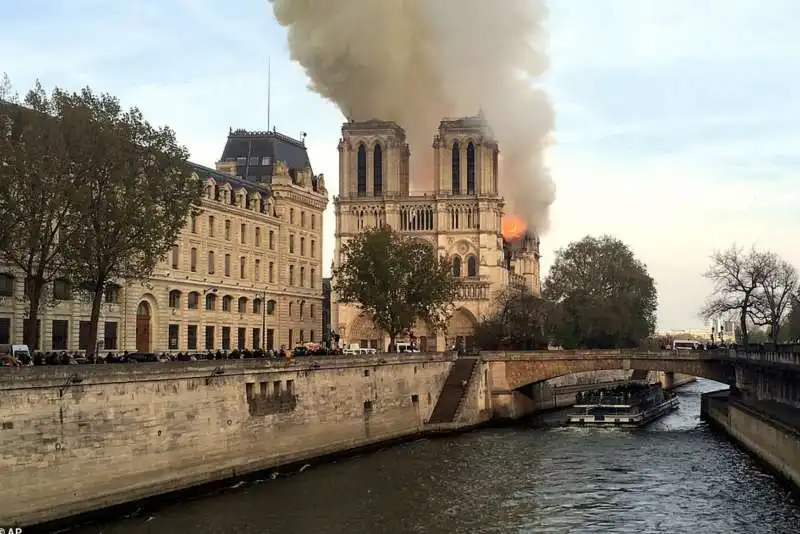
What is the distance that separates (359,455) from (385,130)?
8527 cm

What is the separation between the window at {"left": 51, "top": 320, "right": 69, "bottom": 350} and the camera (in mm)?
67938

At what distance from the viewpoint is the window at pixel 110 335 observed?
2859 inches

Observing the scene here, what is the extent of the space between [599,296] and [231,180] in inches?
2103

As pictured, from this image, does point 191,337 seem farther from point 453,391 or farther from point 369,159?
point 369,159

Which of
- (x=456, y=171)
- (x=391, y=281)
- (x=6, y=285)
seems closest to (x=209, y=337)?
(x=391, y=281)

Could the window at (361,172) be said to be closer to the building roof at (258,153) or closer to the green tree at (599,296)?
the green tree at (599,296)

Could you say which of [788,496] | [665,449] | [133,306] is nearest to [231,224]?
[133,306]

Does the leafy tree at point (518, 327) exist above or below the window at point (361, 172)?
below

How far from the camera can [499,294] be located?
137m

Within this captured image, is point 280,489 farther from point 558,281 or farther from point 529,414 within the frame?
point 558,281

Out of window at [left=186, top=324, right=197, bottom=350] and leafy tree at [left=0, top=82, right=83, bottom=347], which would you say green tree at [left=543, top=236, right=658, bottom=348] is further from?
leafy tree at [left=0, top=82, right=83, bottom=347]

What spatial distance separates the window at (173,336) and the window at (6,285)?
17336 millimetres

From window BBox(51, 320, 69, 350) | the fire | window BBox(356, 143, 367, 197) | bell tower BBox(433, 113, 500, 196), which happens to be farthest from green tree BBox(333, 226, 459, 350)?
the fire

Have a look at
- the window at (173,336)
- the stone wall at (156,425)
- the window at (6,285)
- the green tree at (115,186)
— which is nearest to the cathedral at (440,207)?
the window at (173,336)
